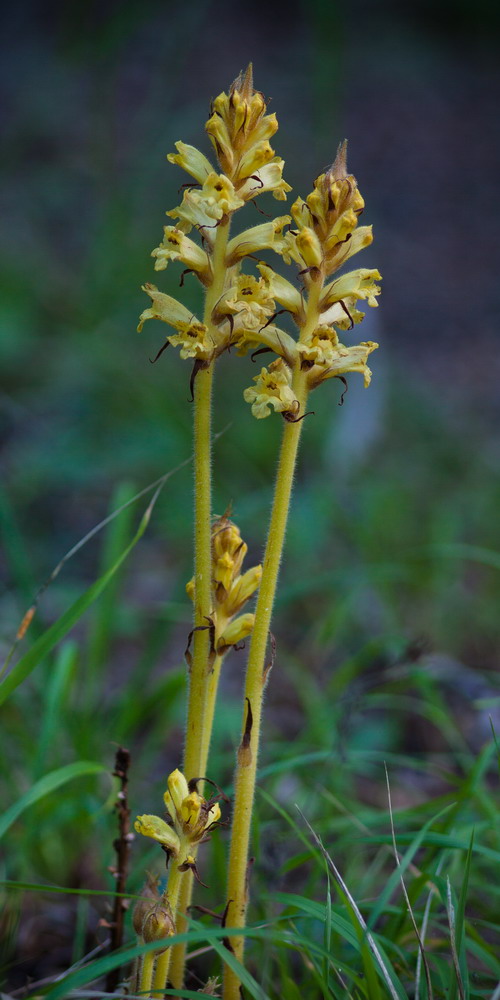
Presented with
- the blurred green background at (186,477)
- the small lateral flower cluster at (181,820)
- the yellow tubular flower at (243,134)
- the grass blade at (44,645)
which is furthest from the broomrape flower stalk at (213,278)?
the blurred green background at (186,477)

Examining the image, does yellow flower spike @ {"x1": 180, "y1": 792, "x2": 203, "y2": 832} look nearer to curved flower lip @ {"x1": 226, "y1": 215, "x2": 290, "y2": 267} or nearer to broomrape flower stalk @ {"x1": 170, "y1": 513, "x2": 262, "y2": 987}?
broomrape flower stalk @ {"x1": 170, "y1": 513, "x2": 262, "y2": 987}

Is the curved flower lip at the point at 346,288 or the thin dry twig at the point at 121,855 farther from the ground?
the curved flower lip at the point at 346,288

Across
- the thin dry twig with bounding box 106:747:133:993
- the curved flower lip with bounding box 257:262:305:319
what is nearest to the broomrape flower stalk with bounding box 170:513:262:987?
the thin dry twig with bounding box 106:747:133:993

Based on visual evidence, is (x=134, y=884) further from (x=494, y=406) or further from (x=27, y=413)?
(x=494, y=406)

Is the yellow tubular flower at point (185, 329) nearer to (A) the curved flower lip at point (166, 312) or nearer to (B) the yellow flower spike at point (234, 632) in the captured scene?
(A) the curved flower lip at point (166, 312)

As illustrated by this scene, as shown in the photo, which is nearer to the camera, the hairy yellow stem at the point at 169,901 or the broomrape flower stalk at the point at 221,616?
the hairy yellow stem at the point at 169,901

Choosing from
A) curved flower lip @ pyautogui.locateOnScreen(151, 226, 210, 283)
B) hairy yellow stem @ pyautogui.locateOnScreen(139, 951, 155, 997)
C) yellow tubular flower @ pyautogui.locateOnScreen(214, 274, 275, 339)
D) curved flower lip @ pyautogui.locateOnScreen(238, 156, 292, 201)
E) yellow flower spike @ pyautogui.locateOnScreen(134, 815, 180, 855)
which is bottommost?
hairy yellow stem @ pyautogui.locateOnScreen(139, 951, 155, 997)

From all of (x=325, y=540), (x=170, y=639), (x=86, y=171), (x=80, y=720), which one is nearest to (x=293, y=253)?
(x=80, y=720)
